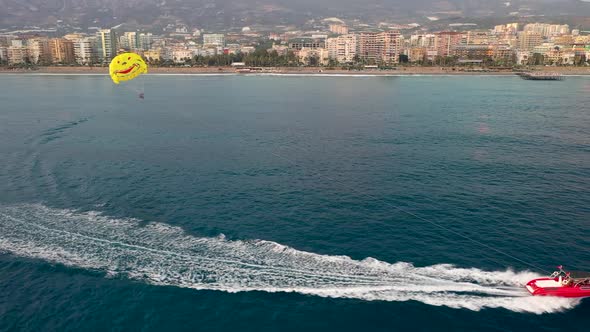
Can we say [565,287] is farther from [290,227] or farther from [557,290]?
[290,227]

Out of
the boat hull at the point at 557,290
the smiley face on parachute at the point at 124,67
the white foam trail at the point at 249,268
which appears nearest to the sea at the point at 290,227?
the white foam trail at the point at 249,268

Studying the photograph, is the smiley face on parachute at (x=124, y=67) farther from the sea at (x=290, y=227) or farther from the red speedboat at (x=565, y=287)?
the red speedboat at (x=565, y=287)

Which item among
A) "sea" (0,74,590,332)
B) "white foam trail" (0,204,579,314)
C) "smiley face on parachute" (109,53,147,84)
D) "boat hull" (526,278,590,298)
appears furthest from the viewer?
"smiley face on parachute" (109,53,147,84)

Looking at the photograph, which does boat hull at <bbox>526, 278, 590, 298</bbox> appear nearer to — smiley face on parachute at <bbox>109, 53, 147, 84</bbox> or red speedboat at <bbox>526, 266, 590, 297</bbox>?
red speedboat at <bbox>526, 266, 590, 297</bbox>

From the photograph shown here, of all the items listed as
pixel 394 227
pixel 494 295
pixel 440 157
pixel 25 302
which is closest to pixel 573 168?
pixel 440 157

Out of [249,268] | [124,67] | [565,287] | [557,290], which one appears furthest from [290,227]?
[124,67]

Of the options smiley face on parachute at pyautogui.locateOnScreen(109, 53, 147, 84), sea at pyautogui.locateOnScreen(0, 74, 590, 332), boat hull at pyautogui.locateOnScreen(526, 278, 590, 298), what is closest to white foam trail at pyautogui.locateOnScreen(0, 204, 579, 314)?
sea at pyautogui.locateOnScreen(0, 74, 590, 332)
